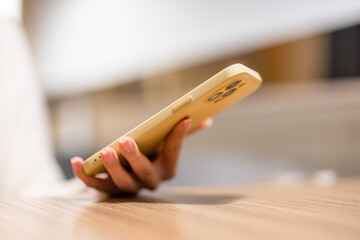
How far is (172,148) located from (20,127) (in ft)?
1.91

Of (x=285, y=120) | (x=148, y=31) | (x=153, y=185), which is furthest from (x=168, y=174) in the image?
(x=148, y=31)

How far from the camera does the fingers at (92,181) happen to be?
0.50m

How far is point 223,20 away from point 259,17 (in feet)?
0.86

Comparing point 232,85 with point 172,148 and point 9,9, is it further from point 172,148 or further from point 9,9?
point 9,9

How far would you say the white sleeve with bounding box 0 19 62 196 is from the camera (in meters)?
0.94

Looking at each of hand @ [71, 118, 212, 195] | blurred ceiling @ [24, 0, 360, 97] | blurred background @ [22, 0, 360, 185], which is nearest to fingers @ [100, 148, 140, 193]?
hand @ [71, 118, 212, 195]

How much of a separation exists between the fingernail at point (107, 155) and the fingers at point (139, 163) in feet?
0.05

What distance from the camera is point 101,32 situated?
9.78ft

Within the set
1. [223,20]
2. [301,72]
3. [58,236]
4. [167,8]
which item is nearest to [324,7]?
[301,72]

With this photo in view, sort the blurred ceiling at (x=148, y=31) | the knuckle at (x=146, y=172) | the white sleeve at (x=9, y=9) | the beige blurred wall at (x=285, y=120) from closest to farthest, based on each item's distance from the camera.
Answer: the knuckle at (x=146, y=172)
the white sleeve at (x=9, y=9)
the beige blurred wall at (x=285, y=120)
the blurred ceiling at (x=148, y=31)

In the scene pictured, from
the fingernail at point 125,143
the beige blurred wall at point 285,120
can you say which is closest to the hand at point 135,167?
the fingernail at point 125,143

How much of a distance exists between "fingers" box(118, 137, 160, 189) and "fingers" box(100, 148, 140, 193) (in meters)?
0.01

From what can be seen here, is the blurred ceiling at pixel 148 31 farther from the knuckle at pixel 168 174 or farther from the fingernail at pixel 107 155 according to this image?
the fingernail at pixel 107 155

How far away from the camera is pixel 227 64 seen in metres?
1.98
